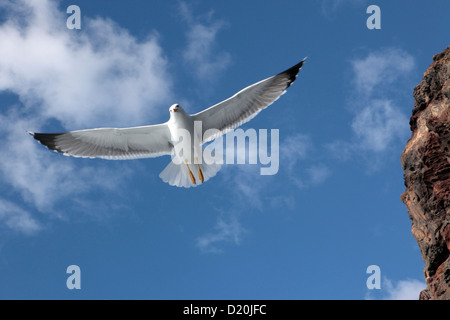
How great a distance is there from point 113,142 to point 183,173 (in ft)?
4.79

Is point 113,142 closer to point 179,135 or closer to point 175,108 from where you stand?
point 179,135

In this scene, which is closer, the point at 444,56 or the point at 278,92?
the point at 444,56

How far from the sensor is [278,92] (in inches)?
379

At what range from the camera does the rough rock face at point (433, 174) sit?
302 inches

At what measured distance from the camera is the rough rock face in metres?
7.67

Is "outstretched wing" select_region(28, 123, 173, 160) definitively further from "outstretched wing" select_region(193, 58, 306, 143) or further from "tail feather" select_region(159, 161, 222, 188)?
"outstretched wing" select_region(193, 58, 306, 143)

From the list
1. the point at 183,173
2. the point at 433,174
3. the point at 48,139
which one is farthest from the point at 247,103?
the point at 48,139

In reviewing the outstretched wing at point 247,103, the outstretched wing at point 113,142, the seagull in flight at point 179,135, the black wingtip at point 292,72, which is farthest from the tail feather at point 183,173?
the black wingtip at point 292,72

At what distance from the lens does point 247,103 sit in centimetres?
972

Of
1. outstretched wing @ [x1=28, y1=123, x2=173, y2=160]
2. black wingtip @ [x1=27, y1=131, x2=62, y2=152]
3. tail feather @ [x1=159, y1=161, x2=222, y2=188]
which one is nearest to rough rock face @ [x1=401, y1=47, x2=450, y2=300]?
tail feather @ [x1=159, y1=161, x2=222, y2=188]
